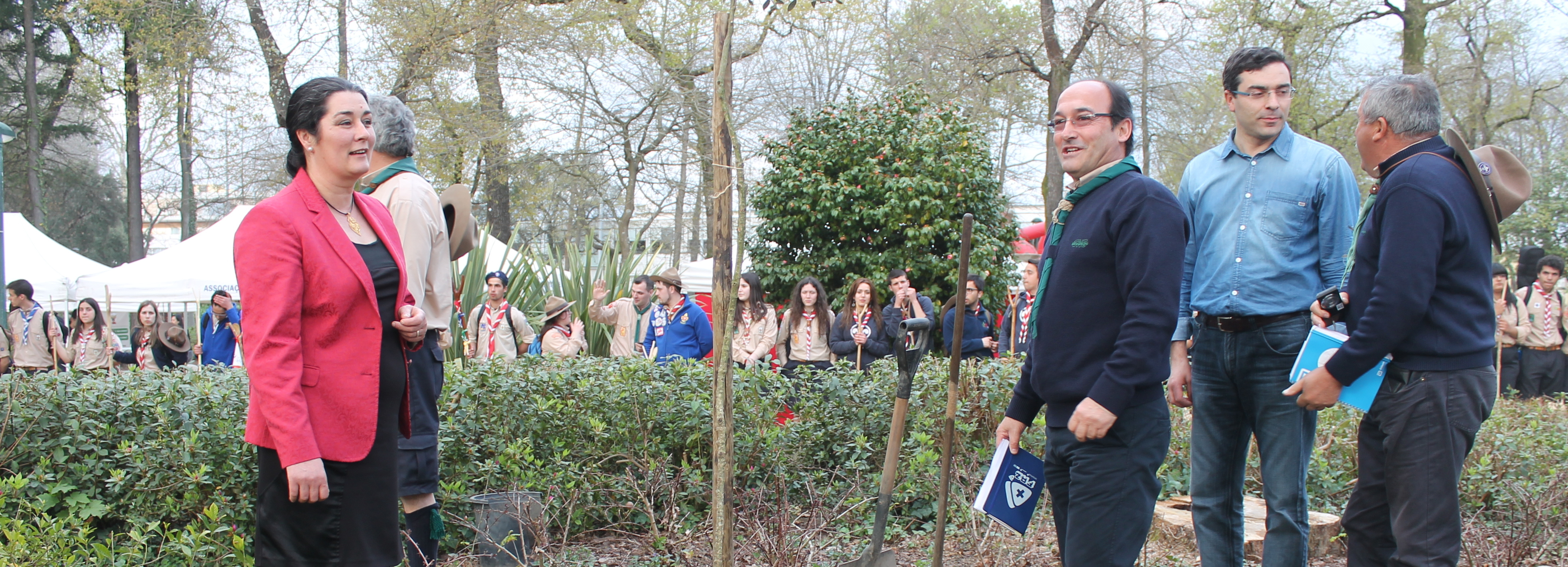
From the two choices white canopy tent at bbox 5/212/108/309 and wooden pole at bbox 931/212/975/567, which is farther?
white canopy tent at bbox 5/212/108/309

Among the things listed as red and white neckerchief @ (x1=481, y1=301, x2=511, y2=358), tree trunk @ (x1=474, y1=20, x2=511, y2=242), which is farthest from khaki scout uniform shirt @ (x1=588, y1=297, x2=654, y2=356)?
tree trunk @ (x1=474, y1=20, x2=511, y2=242)

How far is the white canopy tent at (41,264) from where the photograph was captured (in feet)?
48.6

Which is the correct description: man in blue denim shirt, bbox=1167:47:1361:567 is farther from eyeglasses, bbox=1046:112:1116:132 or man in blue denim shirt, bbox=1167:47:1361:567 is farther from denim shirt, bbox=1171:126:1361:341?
eyeglasses, bbox=1046:112:1116:132

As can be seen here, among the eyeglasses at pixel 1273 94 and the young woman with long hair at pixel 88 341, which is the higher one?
the eyeglasses at pixel 1273 94

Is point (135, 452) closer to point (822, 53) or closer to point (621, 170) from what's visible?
point (621, 170)

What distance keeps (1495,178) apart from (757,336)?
6381mm

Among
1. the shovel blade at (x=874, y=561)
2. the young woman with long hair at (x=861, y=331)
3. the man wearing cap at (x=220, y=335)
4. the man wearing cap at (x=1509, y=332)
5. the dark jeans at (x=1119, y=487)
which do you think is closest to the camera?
the dark jeans at (x=1119, y=487)

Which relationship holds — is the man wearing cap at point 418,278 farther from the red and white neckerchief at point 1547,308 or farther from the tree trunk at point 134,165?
the tree trunk at point 134,165

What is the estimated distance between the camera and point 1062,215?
8.62ft

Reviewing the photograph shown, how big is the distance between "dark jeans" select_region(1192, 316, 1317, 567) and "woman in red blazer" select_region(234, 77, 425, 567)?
7.63 feet

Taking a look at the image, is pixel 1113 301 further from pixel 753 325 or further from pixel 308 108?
pixel 753 325

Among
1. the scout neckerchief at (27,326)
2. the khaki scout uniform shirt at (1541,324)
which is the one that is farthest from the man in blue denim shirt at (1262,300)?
the scout neckerchief at (27,326)

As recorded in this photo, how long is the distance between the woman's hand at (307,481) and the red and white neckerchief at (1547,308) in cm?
1144

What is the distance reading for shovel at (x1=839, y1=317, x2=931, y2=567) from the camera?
2.91 metres
